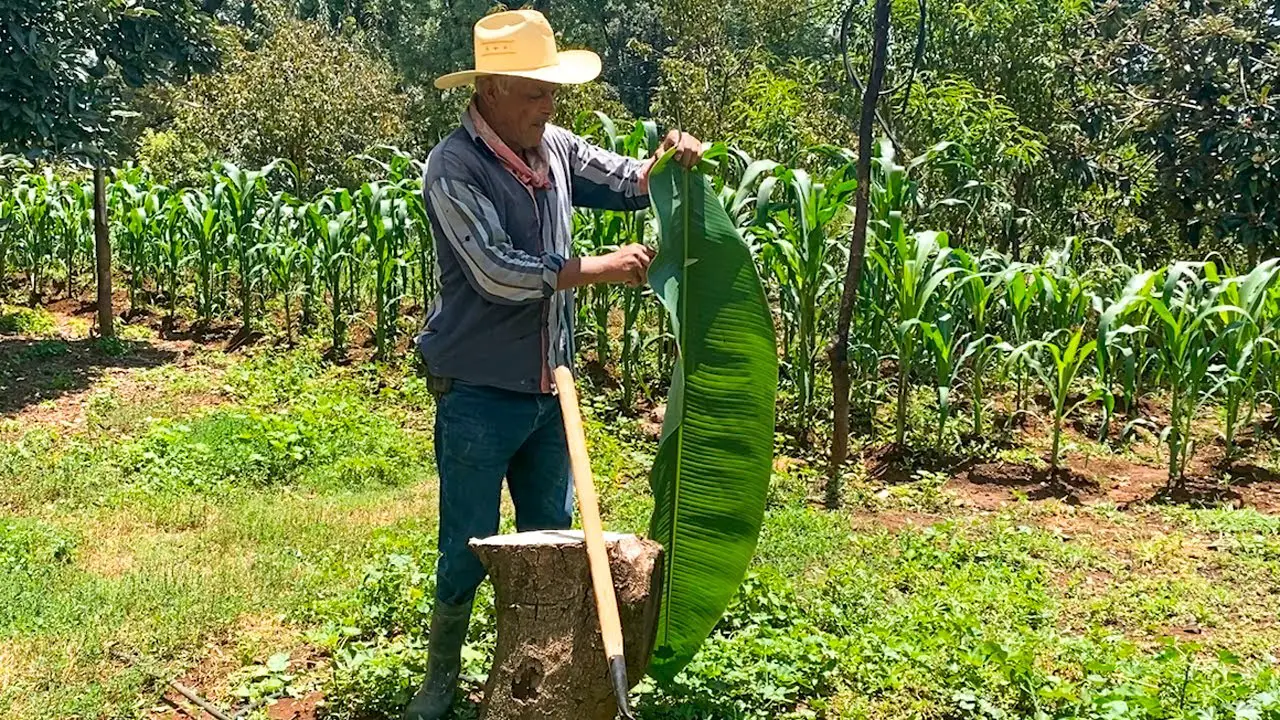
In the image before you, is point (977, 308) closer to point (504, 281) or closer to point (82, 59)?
point (504, 281)

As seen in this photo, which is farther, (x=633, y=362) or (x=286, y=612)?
(x=633, y=362)

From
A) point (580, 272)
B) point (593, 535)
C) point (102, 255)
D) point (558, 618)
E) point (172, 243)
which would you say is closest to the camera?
point (593, 535)

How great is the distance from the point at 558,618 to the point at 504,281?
2.75ft

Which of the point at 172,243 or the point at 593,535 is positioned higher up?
the point at 172,243

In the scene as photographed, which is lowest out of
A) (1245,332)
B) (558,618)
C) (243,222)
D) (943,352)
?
(558,618)

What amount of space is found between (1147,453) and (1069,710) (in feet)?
12.2

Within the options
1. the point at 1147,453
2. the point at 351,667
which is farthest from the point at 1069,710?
the point at 1147,453

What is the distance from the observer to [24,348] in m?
9.03

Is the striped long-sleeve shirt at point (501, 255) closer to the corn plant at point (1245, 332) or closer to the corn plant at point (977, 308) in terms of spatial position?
the corn plant at point (977, 308)

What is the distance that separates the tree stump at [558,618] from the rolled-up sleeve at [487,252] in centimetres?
62

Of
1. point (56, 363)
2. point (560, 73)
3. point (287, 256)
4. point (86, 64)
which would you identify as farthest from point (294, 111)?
point (560, 73)

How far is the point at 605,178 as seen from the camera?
3250 millimetres

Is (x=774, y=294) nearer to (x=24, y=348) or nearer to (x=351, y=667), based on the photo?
(x=351, y=667)

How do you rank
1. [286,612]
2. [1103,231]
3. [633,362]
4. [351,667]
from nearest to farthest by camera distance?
[351,667], [286,612], [633,362], [1103,231]
